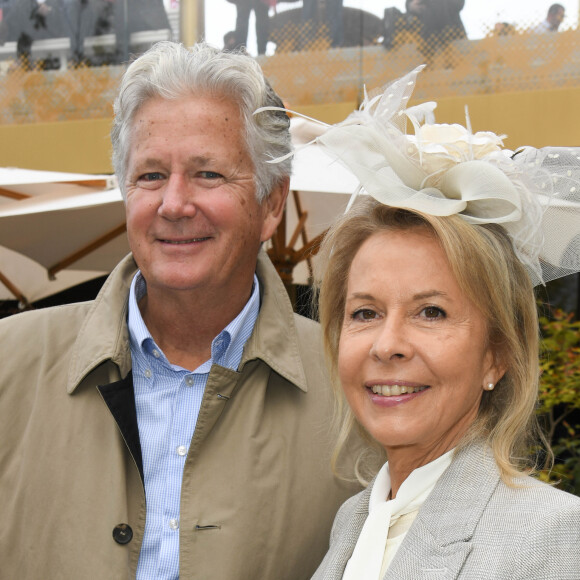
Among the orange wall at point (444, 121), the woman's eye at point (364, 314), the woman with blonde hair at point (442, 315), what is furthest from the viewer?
the orange wall at point (444, 121)

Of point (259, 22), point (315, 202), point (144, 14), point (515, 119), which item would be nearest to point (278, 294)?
point (315, 202)

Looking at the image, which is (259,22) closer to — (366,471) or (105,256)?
(105,256)

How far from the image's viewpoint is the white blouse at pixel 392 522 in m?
1.77

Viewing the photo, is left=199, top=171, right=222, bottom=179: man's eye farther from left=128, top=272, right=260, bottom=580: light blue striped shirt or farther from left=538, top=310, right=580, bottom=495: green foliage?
left=538, top=310, right=580, bottom=495: green foliage

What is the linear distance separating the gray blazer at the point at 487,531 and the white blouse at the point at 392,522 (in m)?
0.04

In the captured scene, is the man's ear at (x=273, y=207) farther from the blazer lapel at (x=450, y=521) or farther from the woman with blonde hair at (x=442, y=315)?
the blazer lapel at (x=450, y=521)

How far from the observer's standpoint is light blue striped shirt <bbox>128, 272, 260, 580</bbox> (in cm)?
218

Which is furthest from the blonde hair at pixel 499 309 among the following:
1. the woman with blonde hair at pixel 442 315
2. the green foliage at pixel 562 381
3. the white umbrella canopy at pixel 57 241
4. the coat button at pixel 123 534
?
the white umbrella canopy at pixel 57 241

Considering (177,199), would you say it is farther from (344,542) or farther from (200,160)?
(344,542)

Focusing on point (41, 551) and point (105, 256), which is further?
point (105, 256)

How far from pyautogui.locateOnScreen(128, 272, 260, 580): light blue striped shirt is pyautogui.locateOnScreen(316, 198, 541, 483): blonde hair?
24.5 inches

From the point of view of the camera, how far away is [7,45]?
7.10 m

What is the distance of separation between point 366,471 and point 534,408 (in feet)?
1.93

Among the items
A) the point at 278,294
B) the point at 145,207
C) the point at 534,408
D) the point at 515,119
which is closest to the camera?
the point at 534,408
